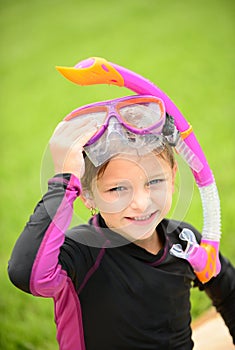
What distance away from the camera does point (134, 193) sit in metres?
1.29

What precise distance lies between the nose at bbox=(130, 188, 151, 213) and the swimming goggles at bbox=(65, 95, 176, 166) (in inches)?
3.2

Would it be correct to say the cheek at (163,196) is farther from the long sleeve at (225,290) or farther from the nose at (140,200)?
the long sleeve at (225,290)

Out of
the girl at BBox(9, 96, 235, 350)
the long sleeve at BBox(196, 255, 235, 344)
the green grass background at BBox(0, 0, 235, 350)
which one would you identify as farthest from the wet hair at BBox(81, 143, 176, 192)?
the long sleeve at BBox(196, 255, 235, 344)

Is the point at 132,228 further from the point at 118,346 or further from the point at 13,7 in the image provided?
the point at 13,7

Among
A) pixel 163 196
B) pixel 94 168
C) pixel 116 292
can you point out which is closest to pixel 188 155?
pixel 163 196

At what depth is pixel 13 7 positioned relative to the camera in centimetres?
691

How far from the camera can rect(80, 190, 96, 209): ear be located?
133 cm

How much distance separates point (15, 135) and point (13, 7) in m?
2.97

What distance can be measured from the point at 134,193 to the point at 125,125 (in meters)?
0.14

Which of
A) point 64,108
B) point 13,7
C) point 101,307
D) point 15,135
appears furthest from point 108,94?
point 13,7

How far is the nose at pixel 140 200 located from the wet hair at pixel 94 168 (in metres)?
0.08

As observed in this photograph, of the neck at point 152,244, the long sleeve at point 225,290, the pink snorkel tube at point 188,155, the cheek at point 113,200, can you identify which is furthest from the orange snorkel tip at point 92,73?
the long sleeve at point 225,290

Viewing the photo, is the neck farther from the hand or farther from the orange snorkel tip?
the orange snorkel tip

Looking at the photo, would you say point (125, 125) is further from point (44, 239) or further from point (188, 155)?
point (44, 239)
